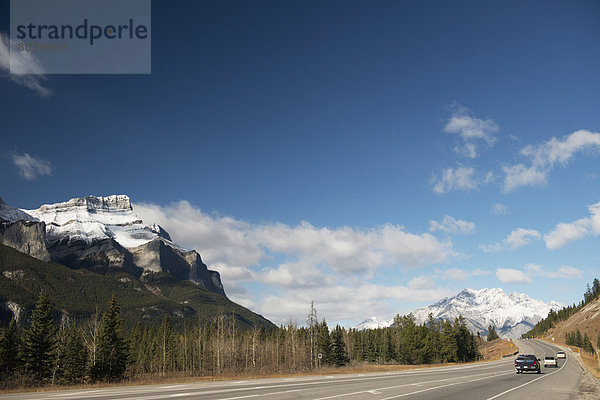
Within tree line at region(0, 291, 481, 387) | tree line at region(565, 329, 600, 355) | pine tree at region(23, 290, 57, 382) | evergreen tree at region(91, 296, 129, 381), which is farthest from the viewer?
tree line at region(565, 329, 600, 355)

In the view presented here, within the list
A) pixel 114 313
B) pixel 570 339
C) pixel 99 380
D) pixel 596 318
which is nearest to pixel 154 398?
pixel 99 380

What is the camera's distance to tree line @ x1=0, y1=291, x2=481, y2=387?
172 feet

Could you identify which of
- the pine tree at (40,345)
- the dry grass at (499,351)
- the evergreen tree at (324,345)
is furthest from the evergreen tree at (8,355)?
the dry grass at (499,351)

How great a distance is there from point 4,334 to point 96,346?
13417 millimetres

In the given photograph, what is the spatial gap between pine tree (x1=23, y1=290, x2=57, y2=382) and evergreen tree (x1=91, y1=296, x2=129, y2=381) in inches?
232

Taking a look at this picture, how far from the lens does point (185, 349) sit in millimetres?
106375

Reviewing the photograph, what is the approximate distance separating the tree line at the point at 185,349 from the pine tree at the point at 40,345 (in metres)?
0.11

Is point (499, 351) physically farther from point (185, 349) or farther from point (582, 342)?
point (185, 349)

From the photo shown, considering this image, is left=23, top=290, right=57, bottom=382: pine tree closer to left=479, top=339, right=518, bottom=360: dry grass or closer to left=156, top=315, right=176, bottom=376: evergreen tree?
left=156, top=315, right=176, bottom=376: evergreen tree

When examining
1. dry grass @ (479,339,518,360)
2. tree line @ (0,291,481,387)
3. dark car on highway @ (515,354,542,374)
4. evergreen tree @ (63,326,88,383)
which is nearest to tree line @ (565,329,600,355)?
dry grass @ (479,339,518,360)

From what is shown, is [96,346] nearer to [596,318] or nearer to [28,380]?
[28,380]

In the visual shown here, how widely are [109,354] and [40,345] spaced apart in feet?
29.0

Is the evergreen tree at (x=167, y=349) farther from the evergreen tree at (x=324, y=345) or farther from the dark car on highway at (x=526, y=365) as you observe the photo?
the dark car on highway at (x=526, y=365)

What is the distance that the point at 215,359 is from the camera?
10594 centimetres
